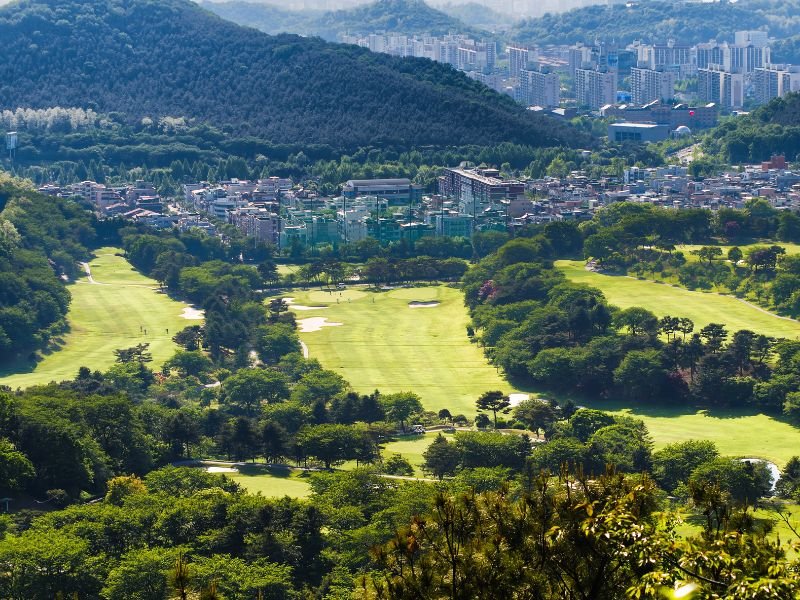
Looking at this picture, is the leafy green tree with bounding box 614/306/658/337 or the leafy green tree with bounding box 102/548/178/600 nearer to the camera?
the leafy green tree with bounding box 102/548/178/600

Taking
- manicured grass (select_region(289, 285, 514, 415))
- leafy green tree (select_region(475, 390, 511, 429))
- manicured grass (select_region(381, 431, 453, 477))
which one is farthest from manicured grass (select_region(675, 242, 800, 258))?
manicured grass (select_region(381, 431, 453, 477))

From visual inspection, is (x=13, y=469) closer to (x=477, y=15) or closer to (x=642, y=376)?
(x=642, y=376)

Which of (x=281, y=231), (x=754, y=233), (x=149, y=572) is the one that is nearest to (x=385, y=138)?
(x=281, y=231)

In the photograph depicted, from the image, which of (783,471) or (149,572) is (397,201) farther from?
(149,572)

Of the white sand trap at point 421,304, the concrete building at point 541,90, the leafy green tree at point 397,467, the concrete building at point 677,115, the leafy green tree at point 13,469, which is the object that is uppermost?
the concrete building at point 541,90

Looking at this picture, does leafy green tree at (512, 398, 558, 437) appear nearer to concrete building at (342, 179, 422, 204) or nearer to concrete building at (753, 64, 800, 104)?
concrete building at (342, 179, 422, 204)

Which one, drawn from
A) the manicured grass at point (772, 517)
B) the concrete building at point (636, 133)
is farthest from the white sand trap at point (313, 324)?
the concrete building at point (636, 133)

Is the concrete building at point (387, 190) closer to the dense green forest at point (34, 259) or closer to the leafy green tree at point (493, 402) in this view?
the dense green forest at point (34, 259)
